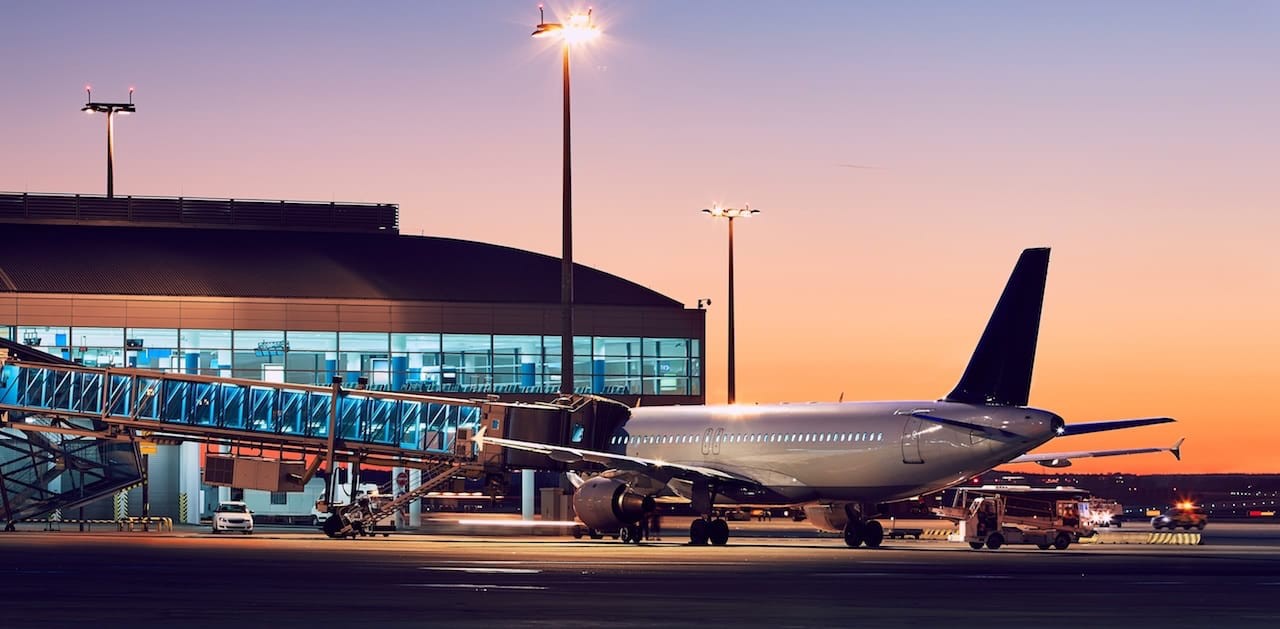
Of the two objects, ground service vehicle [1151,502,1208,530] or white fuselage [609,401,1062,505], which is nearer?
white fuselage [609,401,1062,505]

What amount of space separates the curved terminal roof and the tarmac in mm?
46050

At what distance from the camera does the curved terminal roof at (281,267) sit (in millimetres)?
96750

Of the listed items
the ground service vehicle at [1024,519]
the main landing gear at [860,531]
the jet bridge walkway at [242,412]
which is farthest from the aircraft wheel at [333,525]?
the ground service vehicle at [1024,519]

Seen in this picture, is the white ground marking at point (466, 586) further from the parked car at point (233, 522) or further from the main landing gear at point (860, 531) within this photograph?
the parked car at point (233, 522)

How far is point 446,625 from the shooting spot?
2269 cm

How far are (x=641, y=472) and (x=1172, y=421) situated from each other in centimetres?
1578

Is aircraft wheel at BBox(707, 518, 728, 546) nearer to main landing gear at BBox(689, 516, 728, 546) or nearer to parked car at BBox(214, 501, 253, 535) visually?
main landing gear at BBox(689, 516, 728, 546)

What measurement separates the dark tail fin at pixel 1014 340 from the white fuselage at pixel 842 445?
0.56 m

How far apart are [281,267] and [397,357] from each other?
7.84 metres

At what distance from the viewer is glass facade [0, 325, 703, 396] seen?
94.6 meters

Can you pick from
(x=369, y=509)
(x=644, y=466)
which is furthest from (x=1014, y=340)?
(x=369, y=509)

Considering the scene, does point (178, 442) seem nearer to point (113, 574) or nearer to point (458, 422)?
point (458, 422)

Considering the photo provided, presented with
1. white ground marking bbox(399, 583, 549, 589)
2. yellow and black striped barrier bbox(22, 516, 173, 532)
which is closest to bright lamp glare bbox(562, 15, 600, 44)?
yellow and black striped barrier bbox(22, 516, 173, 532)

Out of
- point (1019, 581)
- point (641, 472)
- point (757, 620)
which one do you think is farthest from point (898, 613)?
point (641, 472)
